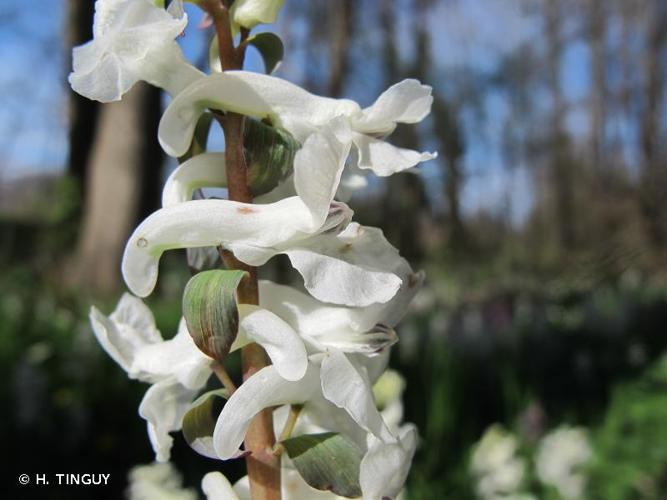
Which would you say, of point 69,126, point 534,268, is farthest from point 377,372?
point 534,268

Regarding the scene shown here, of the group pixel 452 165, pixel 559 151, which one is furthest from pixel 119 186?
pixel 559 151

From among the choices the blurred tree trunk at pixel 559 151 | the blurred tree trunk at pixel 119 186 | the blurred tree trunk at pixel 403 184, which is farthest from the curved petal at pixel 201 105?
the blurred tree trunk at pixel 559 151

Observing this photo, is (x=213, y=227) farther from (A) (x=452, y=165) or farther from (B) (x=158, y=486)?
(A) (x=452, y=165)

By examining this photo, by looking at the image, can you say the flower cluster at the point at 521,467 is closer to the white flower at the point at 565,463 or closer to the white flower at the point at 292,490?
the white flower at the point at 565,463

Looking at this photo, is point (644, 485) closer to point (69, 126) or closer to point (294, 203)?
point (294, 203)

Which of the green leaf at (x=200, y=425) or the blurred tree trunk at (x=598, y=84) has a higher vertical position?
the green leaf at (x=200, y=425)

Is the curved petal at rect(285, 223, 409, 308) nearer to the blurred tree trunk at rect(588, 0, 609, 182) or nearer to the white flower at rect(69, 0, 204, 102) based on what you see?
the white flower at rect(69, 0, 204, 102)
